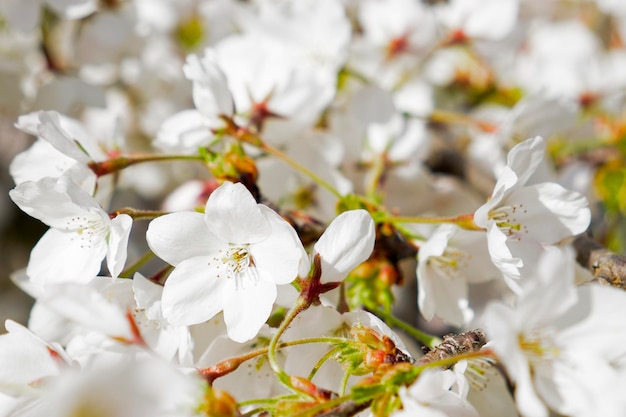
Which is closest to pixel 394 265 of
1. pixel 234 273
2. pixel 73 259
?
pixel 234 273

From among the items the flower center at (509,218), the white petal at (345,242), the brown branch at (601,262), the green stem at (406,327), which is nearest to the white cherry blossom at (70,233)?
the white petal at (345,242)

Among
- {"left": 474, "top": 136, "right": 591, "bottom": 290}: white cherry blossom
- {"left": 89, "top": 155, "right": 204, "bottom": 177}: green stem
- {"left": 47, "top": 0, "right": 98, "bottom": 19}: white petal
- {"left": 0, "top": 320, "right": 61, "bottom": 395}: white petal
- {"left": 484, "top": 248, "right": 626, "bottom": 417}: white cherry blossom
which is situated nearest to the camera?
{"left": 484, "top": 248, "right": 626, "bottom": 417}: white cherry blossom

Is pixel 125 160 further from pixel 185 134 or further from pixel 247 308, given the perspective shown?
pixel 247 308

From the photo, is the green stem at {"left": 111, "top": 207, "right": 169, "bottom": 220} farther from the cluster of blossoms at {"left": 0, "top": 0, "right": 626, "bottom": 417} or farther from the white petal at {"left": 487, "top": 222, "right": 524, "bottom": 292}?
the white petal at {"left": 487, "top": 222, "right": 524, "bottom": 292}

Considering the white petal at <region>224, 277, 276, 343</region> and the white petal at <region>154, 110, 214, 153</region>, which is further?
the white petal at <region>154, 110, 214, 153</region>

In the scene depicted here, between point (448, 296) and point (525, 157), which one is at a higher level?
point (525, 157)

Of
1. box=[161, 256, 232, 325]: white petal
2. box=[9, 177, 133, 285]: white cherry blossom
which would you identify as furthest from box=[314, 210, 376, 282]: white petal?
box=[9, 177, 133, 285]: white cherry blossom

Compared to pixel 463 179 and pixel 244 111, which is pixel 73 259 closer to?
pixel 244 111

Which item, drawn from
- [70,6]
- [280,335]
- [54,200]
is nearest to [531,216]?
[280,335]
